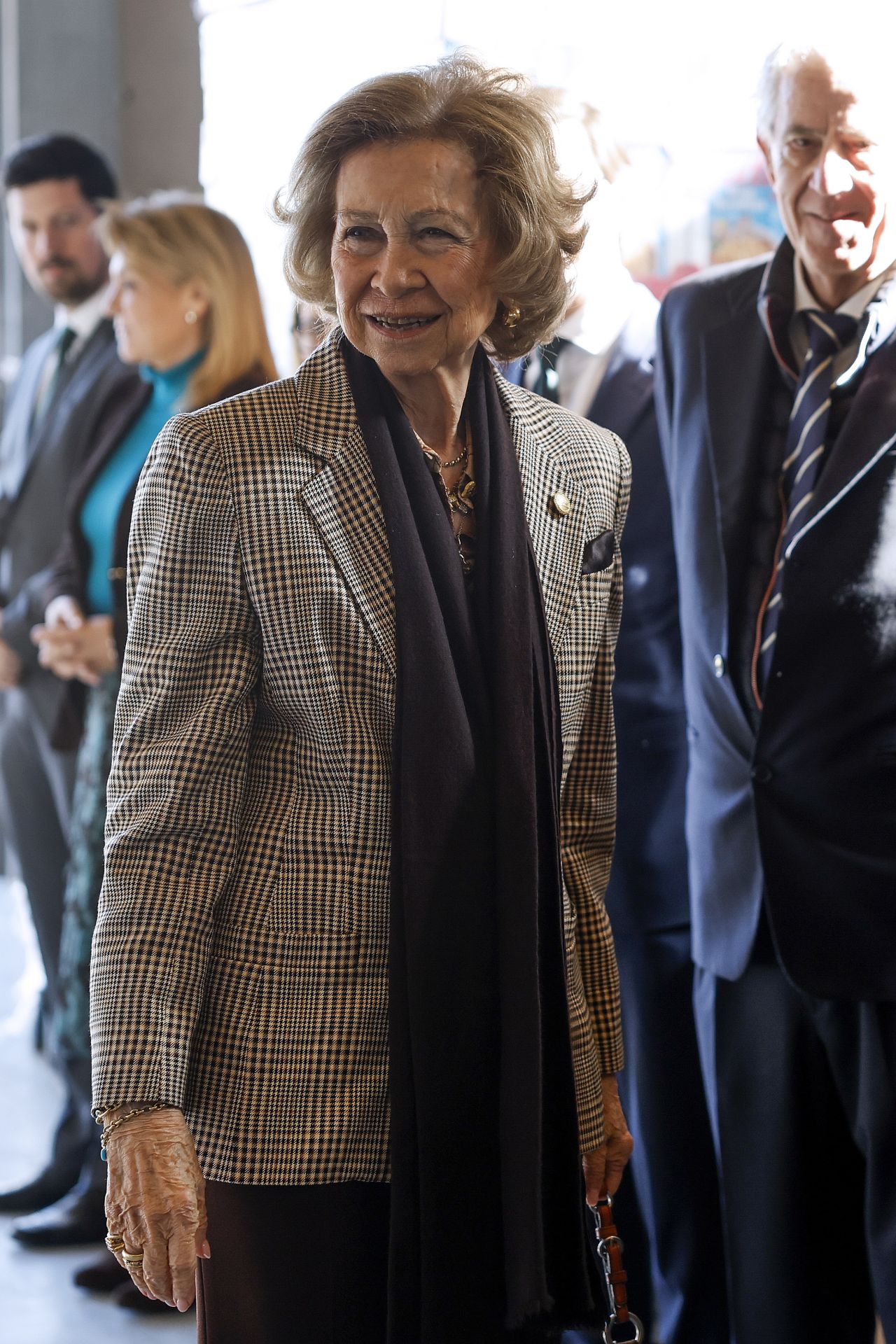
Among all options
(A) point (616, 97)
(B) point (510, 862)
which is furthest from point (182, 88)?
(B) point (510, 862)

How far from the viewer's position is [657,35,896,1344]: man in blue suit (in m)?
2.03

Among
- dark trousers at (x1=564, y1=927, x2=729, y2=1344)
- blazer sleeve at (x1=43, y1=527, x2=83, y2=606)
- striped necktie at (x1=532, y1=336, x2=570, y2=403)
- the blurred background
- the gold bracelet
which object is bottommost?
dark trousers at (x1=564, y1=927, x2=729, y2=1344)

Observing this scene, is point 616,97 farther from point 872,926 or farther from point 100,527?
point 872,926

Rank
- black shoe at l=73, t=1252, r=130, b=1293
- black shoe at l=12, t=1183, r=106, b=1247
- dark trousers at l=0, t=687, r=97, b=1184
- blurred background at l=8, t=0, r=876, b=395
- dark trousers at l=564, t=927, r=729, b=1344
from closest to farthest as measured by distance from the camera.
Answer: dark trousers at l=564, t=927, r=729, b=1344, black shoe at l=73, t=1252, r=130, b=1293, black shoe at l=12, t=1183, r=106, b=1247, dark trousers at l=0, t=687, r=97, b=1184, blurred background at l=8, t=0, r=876, b=395

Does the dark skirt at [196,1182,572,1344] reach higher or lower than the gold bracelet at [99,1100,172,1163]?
lower

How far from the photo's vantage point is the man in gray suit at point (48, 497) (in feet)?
11.0

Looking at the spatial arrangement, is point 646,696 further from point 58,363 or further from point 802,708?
point 58,363

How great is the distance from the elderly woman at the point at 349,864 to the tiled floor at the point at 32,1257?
58.7 inches

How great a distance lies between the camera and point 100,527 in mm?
3400

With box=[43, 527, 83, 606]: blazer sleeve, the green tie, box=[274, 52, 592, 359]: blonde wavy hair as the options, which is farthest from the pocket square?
the green tie

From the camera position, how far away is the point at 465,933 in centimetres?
150

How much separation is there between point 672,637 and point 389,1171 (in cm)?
A: 128

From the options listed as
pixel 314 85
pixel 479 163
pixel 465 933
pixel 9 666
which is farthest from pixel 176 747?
pixel 314 85

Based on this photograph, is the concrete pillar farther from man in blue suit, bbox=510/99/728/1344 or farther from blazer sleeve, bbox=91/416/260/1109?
blazer sleeve, bbox=91/416/260/1109
